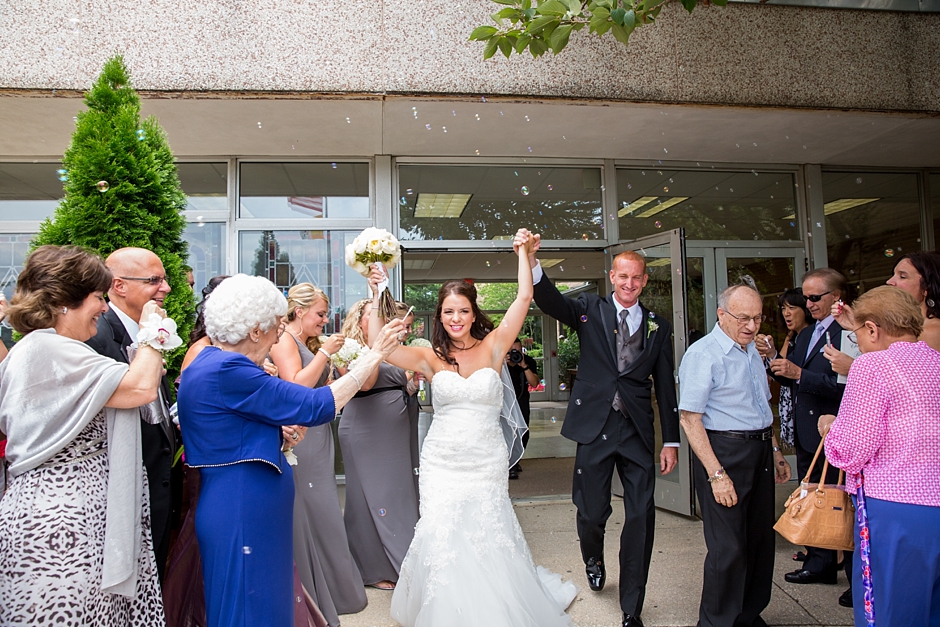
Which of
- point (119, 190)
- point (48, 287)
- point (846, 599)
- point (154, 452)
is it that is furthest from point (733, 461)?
point (119, 190)

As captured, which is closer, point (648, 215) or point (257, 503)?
point (257, 503)

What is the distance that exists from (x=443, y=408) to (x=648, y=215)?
4.94 metres

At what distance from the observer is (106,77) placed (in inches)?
140

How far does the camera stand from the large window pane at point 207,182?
6938 millimetres

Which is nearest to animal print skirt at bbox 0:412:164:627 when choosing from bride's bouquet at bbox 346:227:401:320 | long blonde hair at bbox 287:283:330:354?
bride's bouquet at bbox 346:227:401:320

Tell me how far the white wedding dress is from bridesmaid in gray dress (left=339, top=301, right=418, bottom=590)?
0.94 m

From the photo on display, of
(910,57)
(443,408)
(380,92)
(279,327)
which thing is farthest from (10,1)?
(910,57)

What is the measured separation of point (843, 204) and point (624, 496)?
6315 millimetres

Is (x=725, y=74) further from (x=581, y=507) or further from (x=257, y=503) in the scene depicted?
(x=257, y=503)

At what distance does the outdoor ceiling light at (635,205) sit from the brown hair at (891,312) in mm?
4730

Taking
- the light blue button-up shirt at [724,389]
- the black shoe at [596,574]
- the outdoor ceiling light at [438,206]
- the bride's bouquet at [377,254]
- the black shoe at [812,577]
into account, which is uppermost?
the outdoor ceiling light at [438,206]

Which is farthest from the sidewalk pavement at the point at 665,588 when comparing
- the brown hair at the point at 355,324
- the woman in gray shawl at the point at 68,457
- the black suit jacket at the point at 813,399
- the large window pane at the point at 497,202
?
the large window pane at the point at 497,202

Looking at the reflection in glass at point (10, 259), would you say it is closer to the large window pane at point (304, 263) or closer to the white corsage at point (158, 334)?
the large window pane at point (304, 263)

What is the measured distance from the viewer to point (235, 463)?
2.29 m
